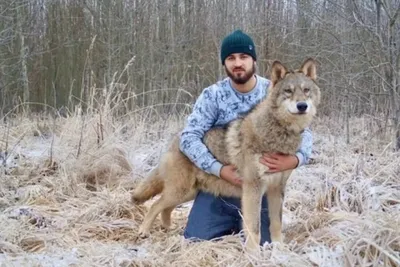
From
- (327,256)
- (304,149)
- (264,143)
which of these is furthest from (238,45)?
(327,256)

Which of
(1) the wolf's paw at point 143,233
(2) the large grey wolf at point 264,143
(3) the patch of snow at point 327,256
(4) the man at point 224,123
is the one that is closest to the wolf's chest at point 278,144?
(2) the large grey wolf at point 264,143

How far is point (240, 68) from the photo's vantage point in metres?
3.75

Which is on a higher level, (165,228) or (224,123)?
(224,123)

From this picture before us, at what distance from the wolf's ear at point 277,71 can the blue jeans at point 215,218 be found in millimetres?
1014

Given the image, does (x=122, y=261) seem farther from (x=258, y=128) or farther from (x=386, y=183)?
(x=386, y=183)

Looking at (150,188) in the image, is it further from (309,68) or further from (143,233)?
(309,68)

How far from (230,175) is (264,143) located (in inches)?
14.8

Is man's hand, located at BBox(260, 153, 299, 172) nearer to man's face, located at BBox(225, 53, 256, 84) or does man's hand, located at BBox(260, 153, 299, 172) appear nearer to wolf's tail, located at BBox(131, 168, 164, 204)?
man's face, located at BBox(225, 53, 256, 84)

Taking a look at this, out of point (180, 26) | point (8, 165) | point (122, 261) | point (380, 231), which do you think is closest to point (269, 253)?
point (380, 231)

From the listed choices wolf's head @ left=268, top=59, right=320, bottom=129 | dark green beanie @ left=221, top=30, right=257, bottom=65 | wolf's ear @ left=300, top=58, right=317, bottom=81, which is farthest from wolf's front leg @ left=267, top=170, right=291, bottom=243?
dark green beanie @ left=221, top=30, right=257, bottom=65

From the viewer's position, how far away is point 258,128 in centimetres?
351

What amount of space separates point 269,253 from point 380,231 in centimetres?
67

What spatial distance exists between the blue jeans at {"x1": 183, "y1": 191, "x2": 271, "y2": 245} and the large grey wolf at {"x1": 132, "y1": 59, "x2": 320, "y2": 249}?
0.12 meters

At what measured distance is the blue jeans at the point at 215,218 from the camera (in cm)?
378
